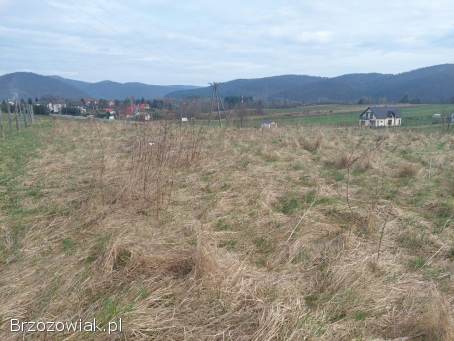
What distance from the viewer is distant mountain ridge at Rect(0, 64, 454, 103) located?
111m

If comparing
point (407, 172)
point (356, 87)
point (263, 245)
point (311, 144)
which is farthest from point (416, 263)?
point (356, 87)

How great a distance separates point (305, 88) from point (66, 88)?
98.3 metres

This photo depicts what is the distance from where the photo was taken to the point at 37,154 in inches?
369

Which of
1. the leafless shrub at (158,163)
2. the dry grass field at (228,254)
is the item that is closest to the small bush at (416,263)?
the dry grass field at (228,254)

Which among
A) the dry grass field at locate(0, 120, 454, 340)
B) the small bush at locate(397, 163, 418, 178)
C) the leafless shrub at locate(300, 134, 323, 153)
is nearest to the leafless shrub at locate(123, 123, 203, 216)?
the dry grass field at locate(0, 120, 454, 340)

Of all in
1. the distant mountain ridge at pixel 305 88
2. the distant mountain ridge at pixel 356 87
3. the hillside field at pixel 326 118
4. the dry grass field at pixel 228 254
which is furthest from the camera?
the distant mountain ridge at pixel 305 88

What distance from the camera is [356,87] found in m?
138

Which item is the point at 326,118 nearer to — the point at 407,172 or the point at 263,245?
the point at 407,172

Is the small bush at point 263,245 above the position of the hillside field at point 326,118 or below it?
below

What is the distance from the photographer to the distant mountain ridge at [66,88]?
11731 centimetres

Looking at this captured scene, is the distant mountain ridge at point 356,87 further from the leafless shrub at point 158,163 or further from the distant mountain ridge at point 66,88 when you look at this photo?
the leafless shrub at point 158,163

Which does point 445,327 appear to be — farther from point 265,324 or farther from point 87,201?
point 87,201


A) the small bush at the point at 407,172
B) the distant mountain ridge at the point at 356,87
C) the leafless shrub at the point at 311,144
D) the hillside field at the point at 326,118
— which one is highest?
the distant mountain ridge at the point at 356,87

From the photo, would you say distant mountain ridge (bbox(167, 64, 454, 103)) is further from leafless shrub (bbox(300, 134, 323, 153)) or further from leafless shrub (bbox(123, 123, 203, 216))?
leafless shrub (bbox(123, 123, 203, 216))
